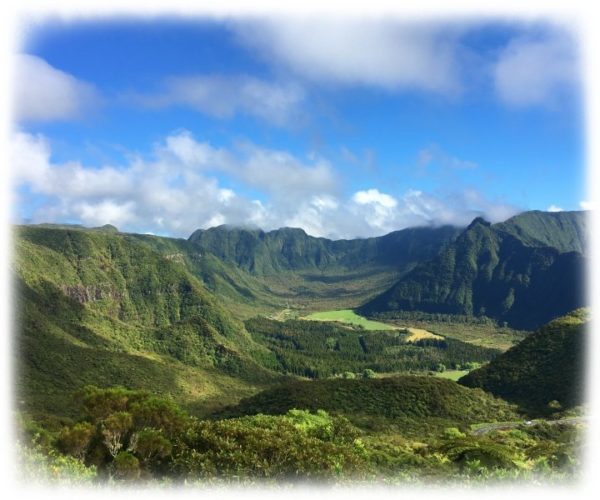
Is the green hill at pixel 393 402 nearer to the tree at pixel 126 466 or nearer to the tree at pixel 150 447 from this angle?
the tree at pixel 150 447

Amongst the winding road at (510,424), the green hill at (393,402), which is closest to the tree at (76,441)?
the winding road at (510,424)

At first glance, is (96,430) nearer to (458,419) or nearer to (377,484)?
(377,484)

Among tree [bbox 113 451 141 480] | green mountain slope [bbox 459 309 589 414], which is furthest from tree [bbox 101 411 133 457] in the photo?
green mountain slope [bbox 459 309 589 414]

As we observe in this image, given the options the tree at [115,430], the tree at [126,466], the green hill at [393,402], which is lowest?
the green hill at [393,402]

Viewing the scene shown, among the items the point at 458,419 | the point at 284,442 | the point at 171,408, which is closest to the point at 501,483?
the point at 284,442

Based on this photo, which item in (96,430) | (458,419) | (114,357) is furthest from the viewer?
(114,357)

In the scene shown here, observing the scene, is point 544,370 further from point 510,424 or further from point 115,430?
point 115,430
